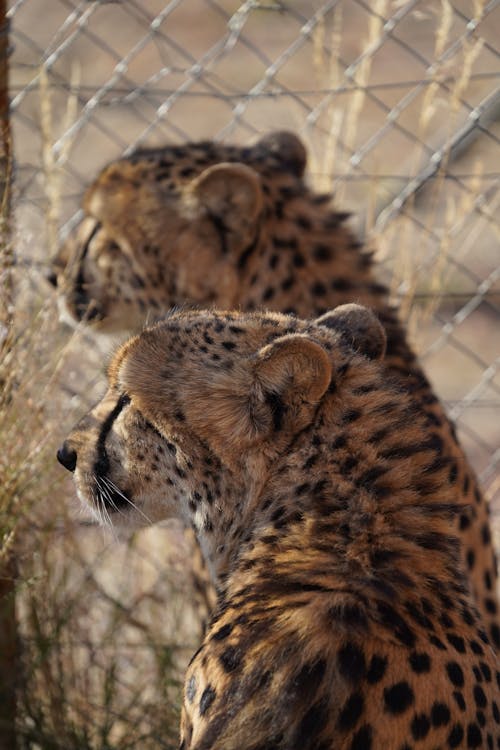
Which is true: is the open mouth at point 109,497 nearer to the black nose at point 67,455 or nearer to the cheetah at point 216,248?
the black nose at point 67,455

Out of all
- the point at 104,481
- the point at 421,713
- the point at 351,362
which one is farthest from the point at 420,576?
the point at 104,481

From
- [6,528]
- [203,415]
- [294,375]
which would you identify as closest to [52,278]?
[6,528]

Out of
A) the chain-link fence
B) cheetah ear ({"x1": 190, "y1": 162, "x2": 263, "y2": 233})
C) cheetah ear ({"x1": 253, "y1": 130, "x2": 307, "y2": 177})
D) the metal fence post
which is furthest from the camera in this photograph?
cheetah ear ({"x1": 253, "y1": 130, "x2": 307, "y2": 177})

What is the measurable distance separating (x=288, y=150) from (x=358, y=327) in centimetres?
132

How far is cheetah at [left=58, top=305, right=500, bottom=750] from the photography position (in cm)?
184

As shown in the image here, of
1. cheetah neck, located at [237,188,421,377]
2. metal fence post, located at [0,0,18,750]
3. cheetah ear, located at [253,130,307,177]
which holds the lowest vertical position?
metal fence post, located at [0,0,18,750]

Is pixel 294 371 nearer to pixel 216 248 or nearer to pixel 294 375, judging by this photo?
pixel 294 375

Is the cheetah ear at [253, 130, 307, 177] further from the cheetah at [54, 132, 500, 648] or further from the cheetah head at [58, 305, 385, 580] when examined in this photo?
the cheetah head at [58, 305, 385, 580]

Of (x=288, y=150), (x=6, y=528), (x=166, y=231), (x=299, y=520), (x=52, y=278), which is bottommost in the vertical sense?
(x=6, y=528)

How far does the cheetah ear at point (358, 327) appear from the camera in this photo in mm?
2406

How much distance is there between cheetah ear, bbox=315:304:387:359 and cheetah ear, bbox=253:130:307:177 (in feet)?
3.99

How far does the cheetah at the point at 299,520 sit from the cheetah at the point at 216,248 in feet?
2.73

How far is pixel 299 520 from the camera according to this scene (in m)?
2.07

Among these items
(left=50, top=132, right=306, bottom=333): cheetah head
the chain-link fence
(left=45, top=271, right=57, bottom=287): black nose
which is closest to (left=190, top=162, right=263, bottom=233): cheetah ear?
(left=50, top=132, right=306, bottom=333): cheetah head
